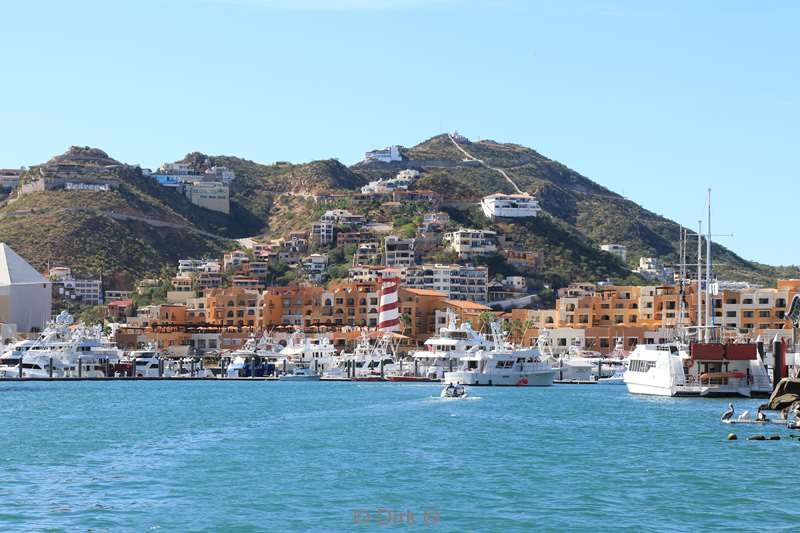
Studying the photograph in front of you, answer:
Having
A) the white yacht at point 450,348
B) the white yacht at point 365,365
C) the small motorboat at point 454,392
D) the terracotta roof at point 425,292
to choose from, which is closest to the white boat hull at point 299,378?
Answer: the white yacht at point 365,365

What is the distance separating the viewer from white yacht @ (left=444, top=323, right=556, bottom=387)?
10378 cm

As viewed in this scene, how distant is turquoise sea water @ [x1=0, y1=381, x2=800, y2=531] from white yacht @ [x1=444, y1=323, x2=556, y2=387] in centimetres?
2479

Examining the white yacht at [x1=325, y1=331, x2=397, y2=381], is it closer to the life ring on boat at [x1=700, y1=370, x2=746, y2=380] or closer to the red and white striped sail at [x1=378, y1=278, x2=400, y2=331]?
the red and white striped sail at [x1=378, y1=278, x2=400, y2=331]

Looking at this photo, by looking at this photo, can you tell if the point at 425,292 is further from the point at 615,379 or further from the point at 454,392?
the point at 454,392

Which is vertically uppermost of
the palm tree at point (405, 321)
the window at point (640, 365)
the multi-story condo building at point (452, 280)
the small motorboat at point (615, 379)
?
the multi-story condo building at point (452, 280)

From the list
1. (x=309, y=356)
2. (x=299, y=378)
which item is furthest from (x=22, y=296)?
(x=299, y=378)

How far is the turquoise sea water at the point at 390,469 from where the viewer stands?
3578cm

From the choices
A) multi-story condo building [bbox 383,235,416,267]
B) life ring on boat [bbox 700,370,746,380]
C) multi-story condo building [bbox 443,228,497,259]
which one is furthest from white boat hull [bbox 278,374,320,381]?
multi-story condo building [bbox 443,228,497,259]

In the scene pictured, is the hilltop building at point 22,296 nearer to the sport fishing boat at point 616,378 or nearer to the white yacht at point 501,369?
the sport fishing boat at point 616,378

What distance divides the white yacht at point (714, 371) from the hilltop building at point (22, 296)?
Answer: 348 feet

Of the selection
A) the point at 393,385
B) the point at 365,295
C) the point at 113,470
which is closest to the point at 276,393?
the point at 393,385

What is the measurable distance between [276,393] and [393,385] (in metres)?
14.7

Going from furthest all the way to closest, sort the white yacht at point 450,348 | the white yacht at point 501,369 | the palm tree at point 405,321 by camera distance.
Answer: the palm tree at point 405,321, the white yacht at point 450,348, the white yacht at point 501,369

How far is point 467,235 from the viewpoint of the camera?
642 ft
